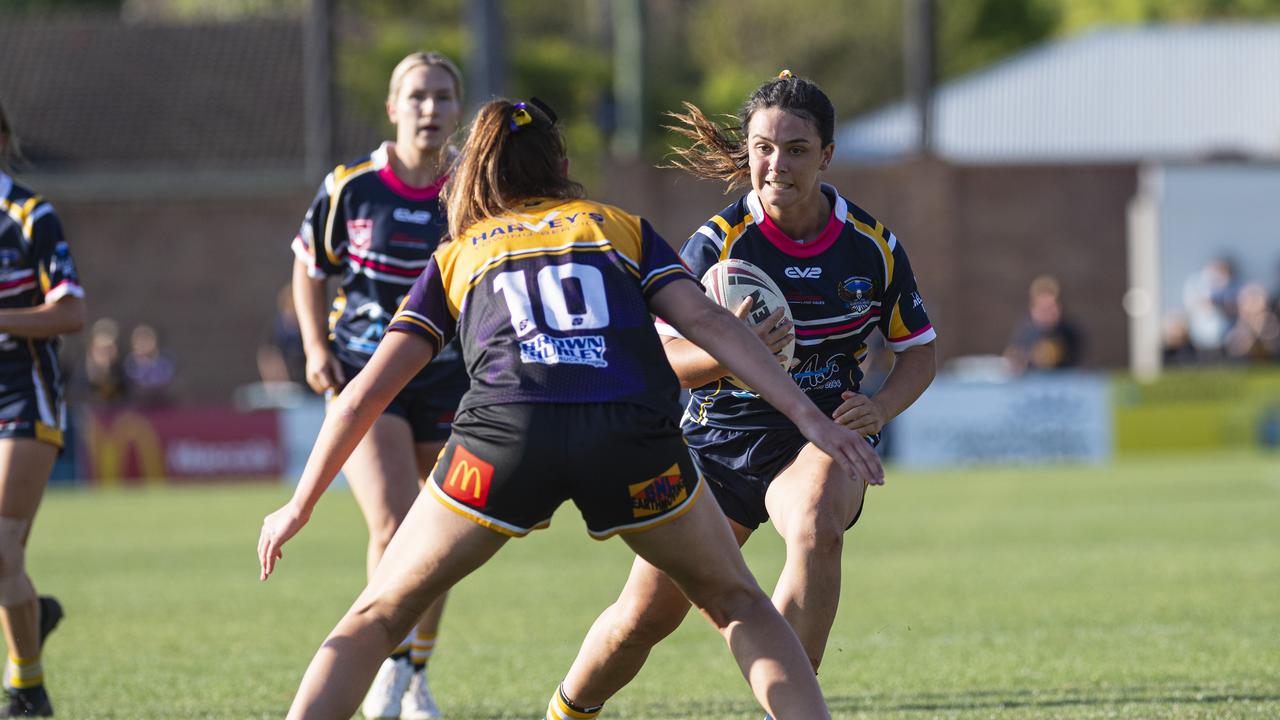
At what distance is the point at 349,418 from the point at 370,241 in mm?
2464

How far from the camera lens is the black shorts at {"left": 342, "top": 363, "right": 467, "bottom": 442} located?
6.90 metres

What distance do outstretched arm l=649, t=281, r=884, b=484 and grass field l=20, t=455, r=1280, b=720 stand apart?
2.40m

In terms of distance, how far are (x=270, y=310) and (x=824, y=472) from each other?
95.6 ft

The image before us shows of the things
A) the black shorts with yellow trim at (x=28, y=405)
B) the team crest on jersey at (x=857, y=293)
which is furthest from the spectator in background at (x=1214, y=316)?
the black shorts with yellow trim at (x=28, y=405)


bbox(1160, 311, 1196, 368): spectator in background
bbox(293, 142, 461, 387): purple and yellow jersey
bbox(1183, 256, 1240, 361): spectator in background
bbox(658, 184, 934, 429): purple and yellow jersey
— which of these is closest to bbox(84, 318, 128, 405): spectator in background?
bbox(1160, 311, 1196, 368): spectator in background

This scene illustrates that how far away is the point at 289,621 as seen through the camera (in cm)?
970

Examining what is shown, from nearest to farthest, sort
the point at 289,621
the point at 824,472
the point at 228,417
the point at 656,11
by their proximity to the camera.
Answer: the point at 824,472
the point at 289,621
the point at 228,417
the point at 656,11

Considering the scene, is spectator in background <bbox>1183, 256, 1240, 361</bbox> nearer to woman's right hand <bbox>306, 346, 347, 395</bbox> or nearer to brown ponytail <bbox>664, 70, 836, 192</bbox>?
woman's right hand <bbox>306, 346, 347, 395</bbox>

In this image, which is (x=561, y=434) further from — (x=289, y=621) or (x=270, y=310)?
(x=270, y=310)

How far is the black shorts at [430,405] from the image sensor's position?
6.90 meters

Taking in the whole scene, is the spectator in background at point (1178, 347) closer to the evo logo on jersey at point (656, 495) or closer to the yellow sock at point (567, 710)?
the yellow sock at point (567, 710)

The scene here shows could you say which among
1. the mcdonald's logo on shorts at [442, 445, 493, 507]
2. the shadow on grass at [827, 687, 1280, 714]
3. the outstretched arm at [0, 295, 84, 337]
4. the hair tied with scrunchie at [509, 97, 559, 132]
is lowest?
the shadow on grass at [827, 687, 1280, 714]

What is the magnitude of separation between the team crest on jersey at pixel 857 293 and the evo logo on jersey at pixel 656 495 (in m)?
1.34

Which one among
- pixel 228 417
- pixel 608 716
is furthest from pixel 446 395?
pixel 228 417
